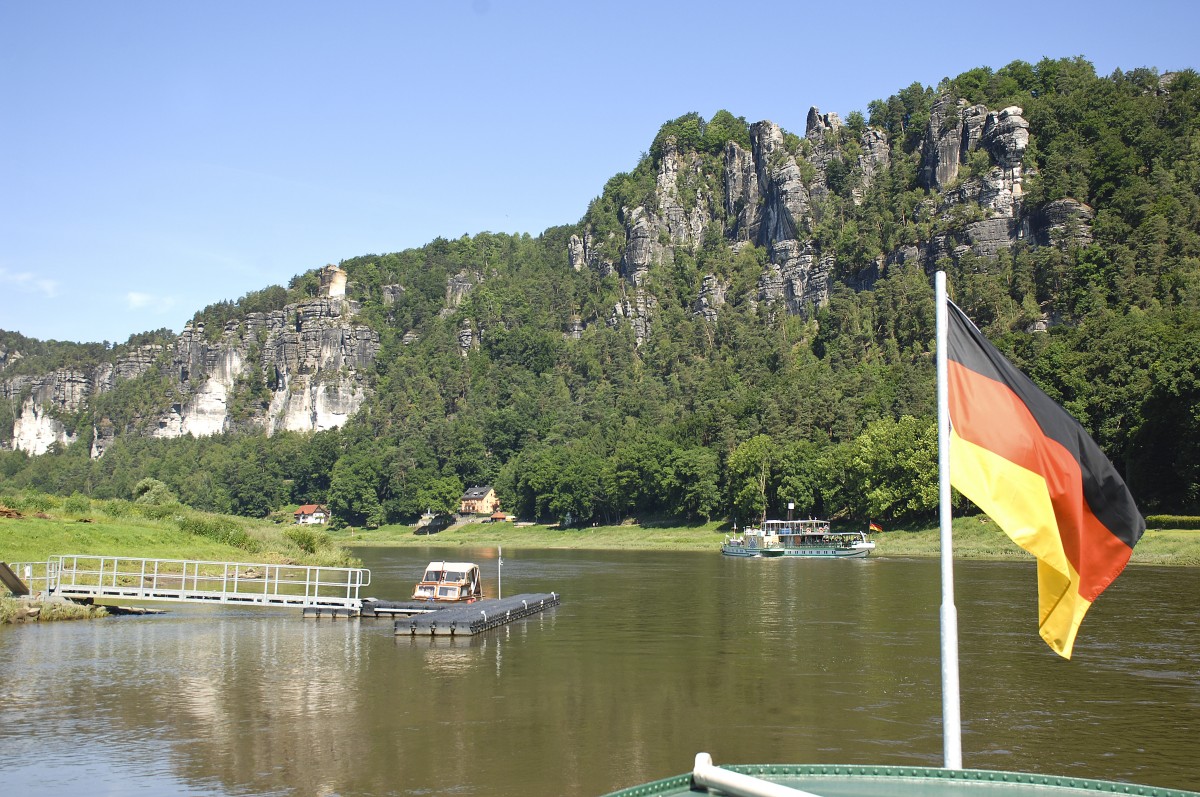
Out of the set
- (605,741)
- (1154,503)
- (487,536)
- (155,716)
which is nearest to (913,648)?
(605,741)

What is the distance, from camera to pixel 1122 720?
85.7ft

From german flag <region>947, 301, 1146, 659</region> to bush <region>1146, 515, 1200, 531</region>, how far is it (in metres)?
79.1

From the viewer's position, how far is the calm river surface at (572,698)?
22266 mm

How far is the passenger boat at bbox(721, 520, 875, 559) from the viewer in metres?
94.9

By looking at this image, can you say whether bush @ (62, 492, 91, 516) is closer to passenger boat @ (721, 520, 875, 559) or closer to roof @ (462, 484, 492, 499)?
passenger boat @ (721, 520, 875, 559)

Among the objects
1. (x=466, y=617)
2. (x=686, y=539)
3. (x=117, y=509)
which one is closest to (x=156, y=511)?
(x=117, y=509)

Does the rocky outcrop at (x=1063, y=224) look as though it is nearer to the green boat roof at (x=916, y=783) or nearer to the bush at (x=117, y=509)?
the bush at (x=117, y=509)

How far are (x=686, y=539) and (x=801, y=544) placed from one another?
886 inches

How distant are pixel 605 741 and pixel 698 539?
102m

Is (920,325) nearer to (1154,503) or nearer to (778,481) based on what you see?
(778,481)

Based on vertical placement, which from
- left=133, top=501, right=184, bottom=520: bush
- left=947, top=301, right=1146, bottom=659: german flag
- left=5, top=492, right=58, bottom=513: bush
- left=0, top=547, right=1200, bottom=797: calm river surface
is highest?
left=947, top=301, right=1146, bottom=659: german flag

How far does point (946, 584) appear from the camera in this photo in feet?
31.2

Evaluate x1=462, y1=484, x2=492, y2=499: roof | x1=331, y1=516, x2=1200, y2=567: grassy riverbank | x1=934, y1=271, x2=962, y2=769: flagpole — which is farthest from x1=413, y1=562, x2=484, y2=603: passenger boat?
x1=462, y1=484, x2=492, y2=499: roof

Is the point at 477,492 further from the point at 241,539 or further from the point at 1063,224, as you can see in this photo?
the point at 241,539
